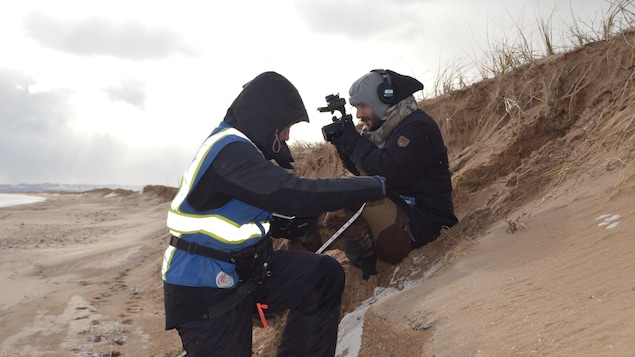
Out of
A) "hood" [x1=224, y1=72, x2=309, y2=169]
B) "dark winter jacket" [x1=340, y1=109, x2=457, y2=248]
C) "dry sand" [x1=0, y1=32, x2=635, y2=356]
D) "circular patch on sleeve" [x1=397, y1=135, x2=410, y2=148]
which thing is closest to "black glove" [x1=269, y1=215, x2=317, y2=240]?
"hood" [x1=224, y1=72, x2=309, y2=169]

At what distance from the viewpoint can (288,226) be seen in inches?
139

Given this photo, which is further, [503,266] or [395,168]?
[395,168]

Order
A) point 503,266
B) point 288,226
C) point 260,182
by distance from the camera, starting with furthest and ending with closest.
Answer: point 288,226
point 503,266
point 260,182

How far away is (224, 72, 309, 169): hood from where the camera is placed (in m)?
2.94

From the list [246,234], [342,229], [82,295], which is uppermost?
[246,234]

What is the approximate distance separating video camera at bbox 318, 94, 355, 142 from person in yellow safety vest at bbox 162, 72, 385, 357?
1259 millimetres

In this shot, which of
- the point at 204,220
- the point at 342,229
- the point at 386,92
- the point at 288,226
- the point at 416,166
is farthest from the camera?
the point at 386,92

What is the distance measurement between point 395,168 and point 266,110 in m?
1.37

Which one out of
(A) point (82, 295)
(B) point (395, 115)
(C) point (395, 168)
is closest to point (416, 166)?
(C) point (395, 168)

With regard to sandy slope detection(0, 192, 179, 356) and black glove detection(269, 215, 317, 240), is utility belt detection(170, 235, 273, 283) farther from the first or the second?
sandy slope detection(0, 192, 179, 356)

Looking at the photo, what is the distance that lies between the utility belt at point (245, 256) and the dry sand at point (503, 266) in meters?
0.81

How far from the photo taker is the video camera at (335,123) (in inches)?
171

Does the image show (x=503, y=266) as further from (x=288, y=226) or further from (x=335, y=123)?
(x=335, y=123)

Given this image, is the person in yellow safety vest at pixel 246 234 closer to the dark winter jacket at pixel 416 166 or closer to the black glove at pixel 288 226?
the black glove at pixel 288 226
